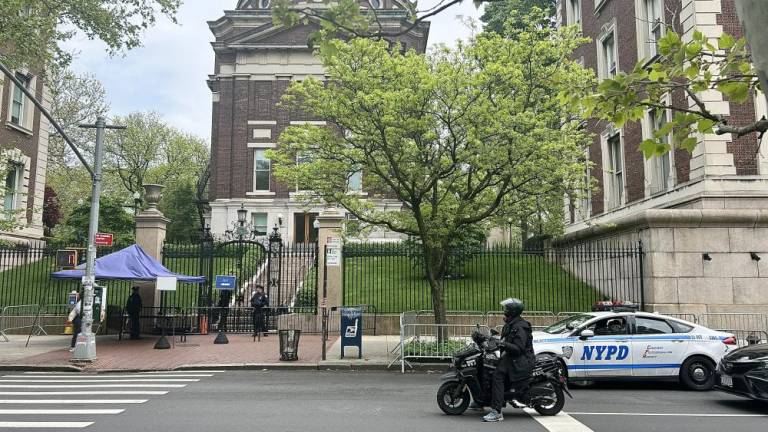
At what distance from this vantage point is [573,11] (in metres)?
27.5

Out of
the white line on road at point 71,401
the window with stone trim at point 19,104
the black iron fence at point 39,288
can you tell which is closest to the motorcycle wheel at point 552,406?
the white line on road at point 71,401

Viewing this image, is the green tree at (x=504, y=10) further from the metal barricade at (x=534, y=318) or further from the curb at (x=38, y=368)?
the curb at (x=38, y=368)

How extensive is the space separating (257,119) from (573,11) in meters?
21.6

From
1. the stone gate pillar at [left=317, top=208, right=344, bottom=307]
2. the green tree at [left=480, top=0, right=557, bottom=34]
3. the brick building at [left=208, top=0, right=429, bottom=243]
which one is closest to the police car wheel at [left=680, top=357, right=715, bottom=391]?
the stone gate pillar at [left=317, top=208, right=344, bottom=307]

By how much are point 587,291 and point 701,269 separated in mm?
4898

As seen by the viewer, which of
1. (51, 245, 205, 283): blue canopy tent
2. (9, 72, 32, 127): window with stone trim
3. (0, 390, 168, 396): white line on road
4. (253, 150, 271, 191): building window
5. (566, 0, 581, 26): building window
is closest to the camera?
(0, 390, 168, 396): white line on road

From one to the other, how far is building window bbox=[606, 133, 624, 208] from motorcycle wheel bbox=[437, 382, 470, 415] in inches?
637

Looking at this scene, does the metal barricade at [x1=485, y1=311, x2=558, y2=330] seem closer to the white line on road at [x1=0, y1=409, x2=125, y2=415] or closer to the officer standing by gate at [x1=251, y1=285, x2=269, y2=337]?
the officer standing by gate at [x1=251, y1=285, x2=269, y2=337]

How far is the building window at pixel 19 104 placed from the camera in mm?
27031

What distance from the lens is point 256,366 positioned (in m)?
13.6

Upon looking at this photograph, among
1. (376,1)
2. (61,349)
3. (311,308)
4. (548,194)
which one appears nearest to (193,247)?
(311,308)

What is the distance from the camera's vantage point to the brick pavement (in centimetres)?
1396

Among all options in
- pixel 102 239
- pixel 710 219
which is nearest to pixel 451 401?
pixel 102 239

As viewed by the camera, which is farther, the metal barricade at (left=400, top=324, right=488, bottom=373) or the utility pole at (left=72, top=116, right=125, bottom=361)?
the utility pole at (left=72, top=116, right=125, bottom=361)
